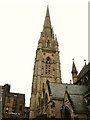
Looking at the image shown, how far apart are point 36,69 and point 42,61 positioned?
2.94 m

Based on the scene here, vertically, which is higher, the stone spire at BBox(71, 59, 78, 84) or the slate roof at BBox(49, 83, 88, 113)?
the stone spire at BBox(71, 59, 78, 84)

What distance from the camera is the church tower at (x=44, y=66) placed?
4956 centimetres

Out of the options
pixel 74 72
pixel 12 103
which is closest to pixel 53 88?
pixel 74 72

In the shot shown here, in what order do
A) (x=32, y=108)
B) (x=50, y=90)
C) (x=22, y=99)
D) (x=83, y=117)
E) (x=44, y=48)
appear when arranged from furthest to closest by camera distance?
(x=44, y=48) → (x=22, y=99) → (x=32, y=108) → (x=50, y=90) → (x=83, y=117)

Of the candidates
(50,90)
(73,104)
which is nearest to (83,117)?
(73,104)

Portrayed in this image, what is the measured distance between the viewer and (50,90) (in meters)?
34.0

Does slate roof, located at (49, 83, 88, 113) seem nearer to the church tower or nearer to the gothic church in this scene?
the gothic church

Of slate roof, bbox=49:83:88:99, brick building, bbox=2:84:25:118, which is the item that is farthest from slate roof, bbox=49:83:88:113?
brick building, bbox=2:84:25:118

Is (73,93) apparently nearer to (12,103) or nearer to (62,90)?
(62,90)

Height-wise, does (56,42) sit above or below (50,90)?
above

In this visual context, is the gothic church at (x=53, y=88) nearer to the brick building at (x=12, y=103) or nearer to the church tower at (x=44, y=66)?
the church tower at (x=44, y=66)

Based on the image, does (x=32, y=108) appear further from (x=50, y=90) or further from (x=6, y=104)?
(x=50, y=90)

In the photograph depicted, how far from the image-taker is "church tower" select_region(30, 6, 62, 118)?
4956 cm

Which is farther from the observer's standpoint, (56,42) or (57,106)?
(56,42)
